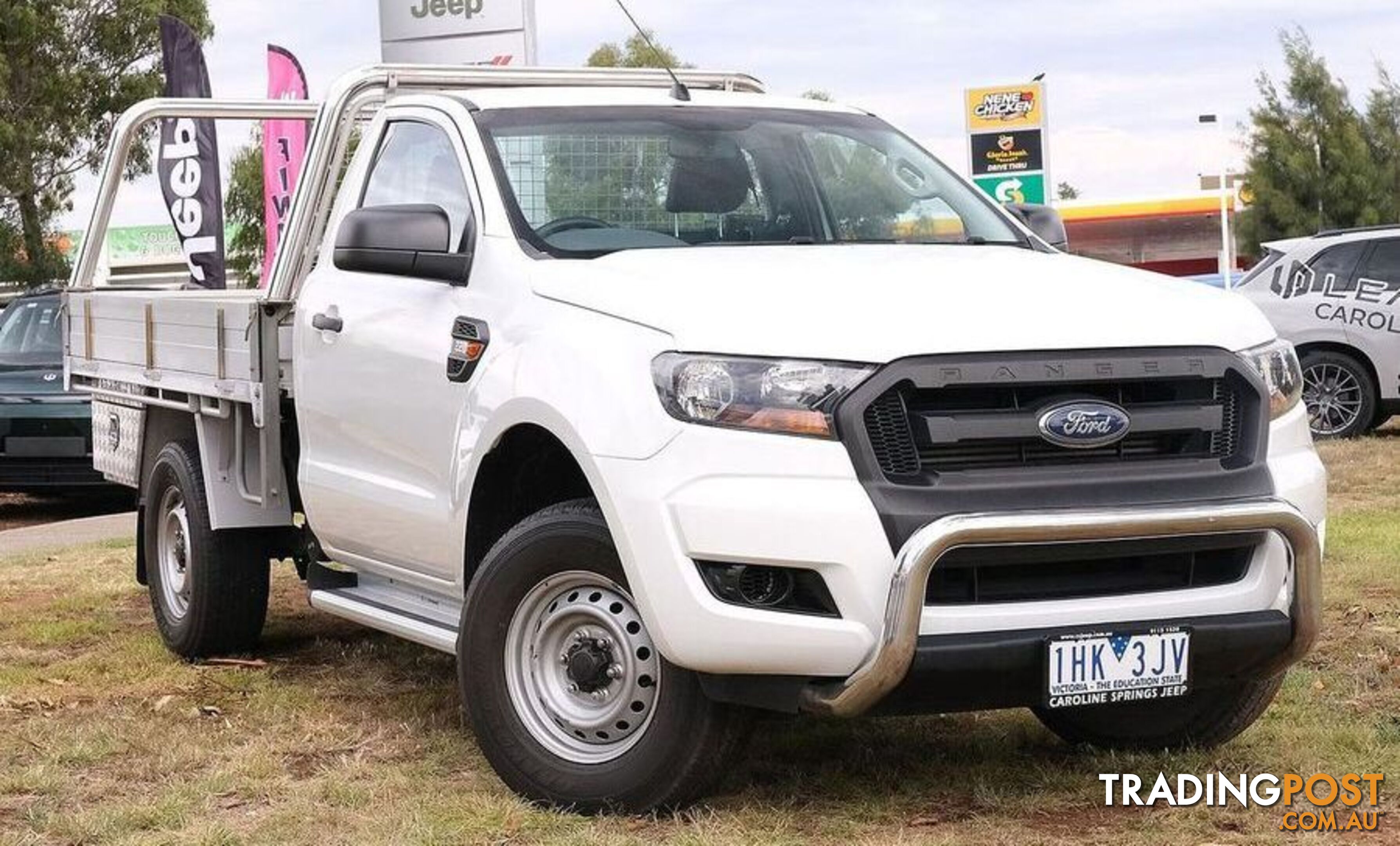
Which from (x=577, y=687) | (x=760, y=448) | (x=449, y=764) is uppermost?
(x=760, y=448)

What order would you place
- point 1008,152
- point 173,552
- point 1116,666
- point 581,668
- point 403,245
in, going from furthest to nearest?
1. point 1008,152
2. point 173,552
3. point 403,245
4. point 581,668
5. point 1116,666

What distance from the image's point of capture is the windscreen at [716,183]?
5715 millimetres

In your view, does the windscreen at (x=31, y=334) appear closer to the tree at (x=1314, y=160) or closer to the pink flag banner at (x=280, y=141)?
the pink flag banner at (x=280, y=141)

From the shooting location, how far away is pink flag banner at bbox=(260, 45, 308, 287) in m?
17.4

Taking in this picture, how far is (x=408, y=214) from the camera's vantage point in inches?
217

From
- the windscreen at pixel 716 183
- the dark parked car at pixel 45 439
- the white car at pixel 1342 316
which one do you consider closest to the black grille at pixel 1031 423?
the windscreen at pixel 716 183

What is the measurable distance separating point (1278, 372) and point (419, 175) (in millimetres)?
2568

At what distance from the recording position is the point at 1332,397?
16109mm

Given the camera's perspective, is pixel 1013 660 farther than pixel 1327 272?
No

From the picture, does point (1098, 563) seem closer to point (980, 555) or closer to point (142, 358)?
point (980, 555)

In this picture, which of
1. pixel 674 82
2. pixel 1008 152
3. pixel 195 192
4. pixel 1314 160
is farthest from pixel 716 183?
pixel 1314 160

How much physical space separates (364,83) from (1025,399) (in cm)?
305

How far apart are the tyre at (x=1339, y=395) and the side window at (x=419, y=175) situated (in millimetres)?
11008

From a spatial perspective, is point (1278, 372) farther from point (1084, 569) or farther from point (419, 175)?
point (419, 175)
